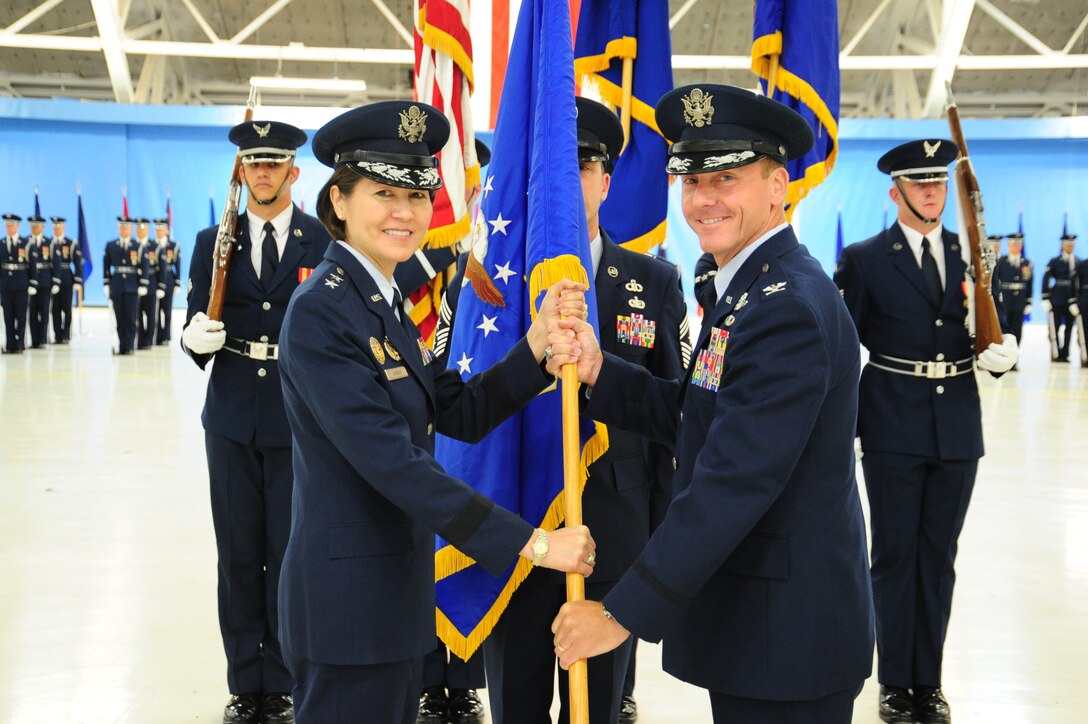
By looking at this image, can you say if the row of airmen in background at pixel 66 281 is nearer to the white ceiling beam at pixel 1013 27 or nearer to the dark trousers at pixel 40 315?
the dark trousers at pixel 40 315

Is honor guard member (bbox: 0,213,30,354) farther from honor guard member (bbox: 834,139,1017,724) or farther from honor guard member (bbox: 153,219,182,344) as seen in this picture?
honor guard member (bbox: 834,139,1017,724)

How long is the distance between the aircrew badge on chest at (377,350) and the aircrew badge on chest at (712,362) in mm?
591

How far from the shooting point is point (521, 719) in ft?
7.45

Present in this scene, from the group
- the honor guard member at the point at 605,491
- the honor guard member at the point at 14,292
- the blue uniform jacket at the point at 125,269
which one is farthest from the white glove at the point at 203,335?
the honor guard member at the point at 14,292

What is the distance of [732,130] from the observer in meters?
1.79

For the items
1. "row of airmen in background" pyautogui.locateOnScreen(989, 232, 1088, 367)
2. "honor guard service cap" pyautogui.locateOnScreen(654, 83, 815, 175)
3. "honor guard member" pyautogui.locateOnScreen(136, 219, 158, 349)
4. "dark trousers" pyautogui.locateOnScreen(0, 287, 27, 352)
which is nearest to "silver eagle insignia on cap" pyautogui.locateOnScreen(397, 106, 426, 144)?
"honor guard service cap" pyautogui.locateOnScreen(654, 83, 815, 175)

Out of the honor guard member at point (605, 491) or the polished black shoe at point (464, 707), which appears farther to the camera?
the polished black shoe at point (464, 707)

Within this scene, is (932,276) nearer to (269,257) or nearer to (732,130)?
(732,130)

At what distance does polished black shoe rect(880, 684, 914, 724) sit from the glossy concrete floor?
6 cm

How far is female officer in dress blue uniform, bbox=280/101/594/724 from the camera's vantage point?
1789 millimetres

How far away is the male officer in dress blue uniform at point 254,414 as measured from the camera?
10.2ft

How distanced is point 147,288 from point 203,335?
40.3ft

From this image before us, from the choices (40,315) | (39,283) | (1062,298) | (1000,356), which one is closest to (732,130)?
(1000,356)

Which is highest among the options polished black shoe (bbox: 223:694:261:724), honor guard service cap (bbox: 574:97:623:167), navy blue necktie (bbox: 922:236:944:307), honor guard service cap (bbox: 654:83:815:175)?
honor guard service cap (bbox: 574:97:623:167)
